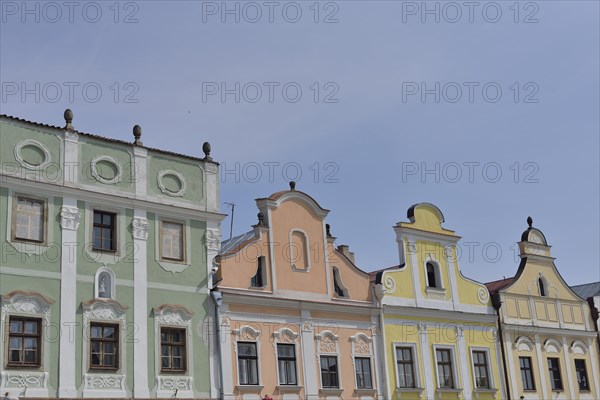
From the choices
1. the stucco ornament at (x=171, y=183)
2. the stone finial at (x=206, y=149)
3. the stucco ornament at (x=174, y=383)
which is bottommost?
the stucco ornament at (x=174, y=383)

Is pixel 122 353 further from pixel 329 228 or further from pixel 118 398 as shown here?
pixel 329 228

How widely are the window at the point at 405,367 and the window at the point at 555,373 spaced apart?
301 inches

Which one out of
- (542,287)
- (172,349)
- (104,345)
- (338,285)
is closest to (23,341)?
(104,345)

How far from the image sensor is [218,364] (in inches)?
968

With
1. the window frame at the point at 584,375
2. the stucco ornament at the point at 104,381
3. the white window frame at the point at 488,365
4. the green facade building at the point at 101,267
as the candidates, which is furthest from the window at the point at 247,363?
the window frame at the point at 584,375

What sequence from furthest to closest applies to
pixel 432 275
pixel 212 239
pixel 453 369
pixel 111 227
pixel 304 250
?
1. pixel 432 275
2. pixel 453 369
3. pixel 304 250
4. pixel 212 239
5. pixel 111 227

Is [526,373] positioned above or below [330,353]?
below

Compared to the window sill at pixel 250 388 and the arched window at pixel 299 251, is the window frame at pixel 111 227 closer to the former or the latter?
the window sill at pixel 250 388

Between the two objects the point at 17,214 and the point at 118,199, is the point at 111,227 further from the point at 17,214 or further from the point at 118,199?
the point at 17,214

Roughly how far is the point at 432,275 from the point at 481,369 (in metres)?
4.06

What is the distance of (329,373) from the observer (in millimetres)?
27516

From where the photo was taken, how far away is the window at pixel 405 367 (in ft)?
96.8

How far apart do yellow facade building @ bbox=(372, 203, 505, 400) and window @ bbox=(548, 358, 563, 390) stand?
317cm

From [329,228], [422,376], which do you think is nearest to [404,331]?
[422,376]
